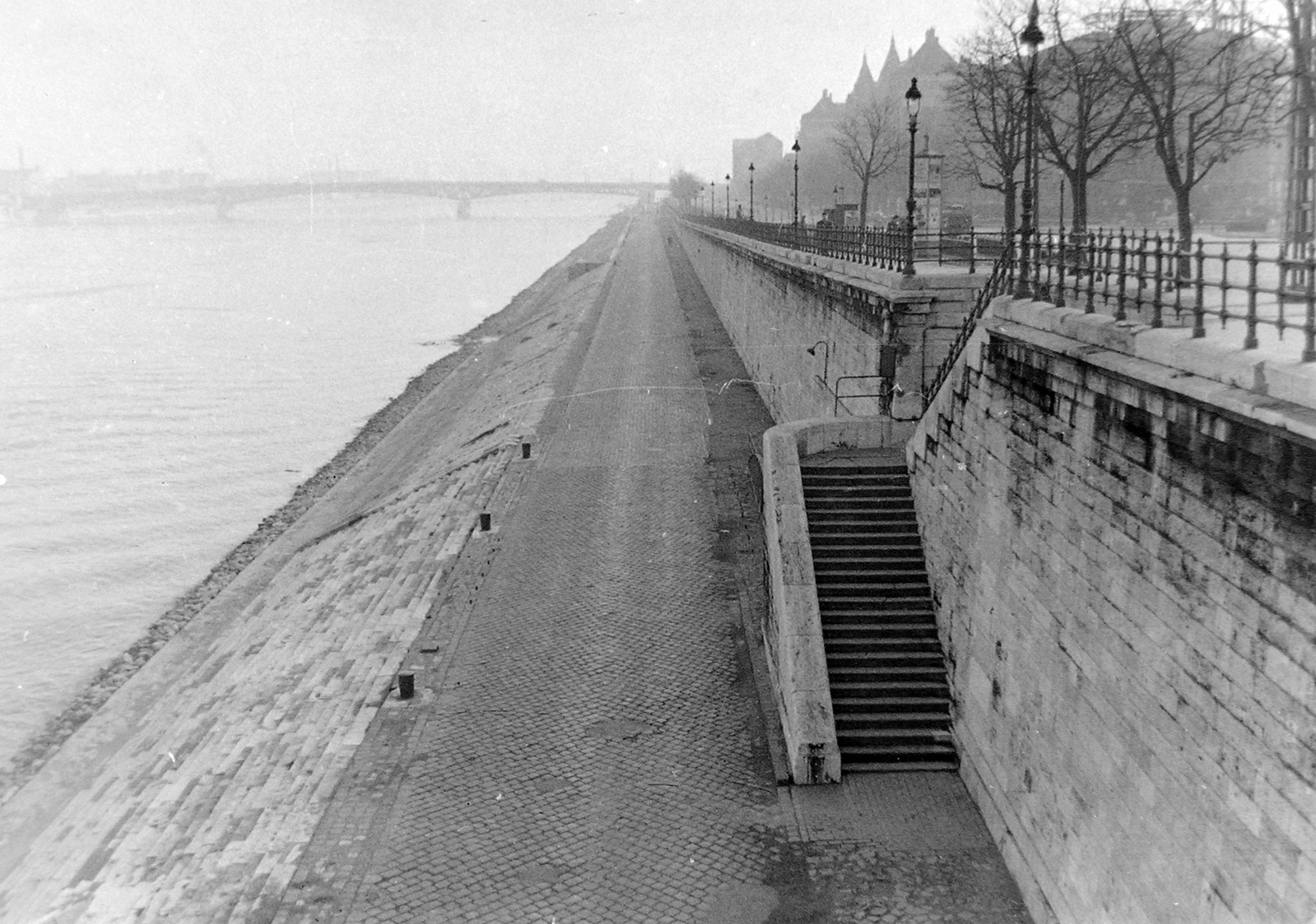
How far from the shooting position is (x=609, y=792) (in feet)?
44.7

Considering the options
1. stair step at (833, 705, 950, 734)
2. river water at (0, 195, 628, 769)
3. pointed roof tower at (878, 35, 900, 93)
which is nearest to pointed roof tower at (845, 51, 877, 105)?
pointed roof tower at (878, 35, 900, 93)

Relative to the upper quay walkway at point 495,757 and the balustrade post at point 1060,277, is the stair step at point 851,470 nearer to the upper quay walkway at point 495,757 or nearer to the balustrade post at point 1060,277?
the upper quay walkway at point 495,757

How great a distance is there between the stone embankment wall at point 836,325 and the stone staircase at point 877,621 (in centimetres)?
243

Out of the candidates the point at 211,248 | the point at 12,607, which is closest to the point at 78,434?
the point at 12,607

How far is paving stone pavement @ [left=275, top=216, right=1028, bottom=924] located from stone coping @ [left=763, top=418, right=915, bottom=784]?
471 millimetres

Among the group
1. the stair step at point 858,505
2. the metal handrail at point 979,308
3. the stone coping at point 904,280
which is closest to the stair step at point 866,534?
the stair step at point 858,505

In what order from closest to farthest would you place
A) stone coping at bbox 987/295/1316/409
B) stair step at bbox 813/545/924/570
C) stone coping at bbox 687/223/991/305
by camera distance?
stone coping at bbox 987/295/1316/409 → stair step at bbox 813/545/924/570 → stone coping at bbox 687/223/991/305

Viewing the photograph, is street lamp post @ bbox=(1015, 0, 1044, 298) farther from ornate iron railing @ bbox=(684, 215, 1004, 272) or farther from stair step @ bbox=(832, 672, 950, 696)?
stair step @ bbox=(832, 672, 950, 696)

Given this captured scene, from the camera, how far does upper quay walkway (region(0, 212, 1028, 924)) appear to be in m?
12.0

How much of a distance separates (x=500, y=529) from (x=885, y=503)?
8.79 meters

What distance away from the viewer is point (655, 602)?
63.5ft

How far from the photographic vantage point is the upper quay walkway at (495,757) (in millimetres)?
12023

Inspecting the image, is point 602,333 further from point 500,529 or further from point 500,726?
point 500,726

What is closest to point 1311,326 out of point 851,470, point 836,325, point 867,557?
point 867,557
